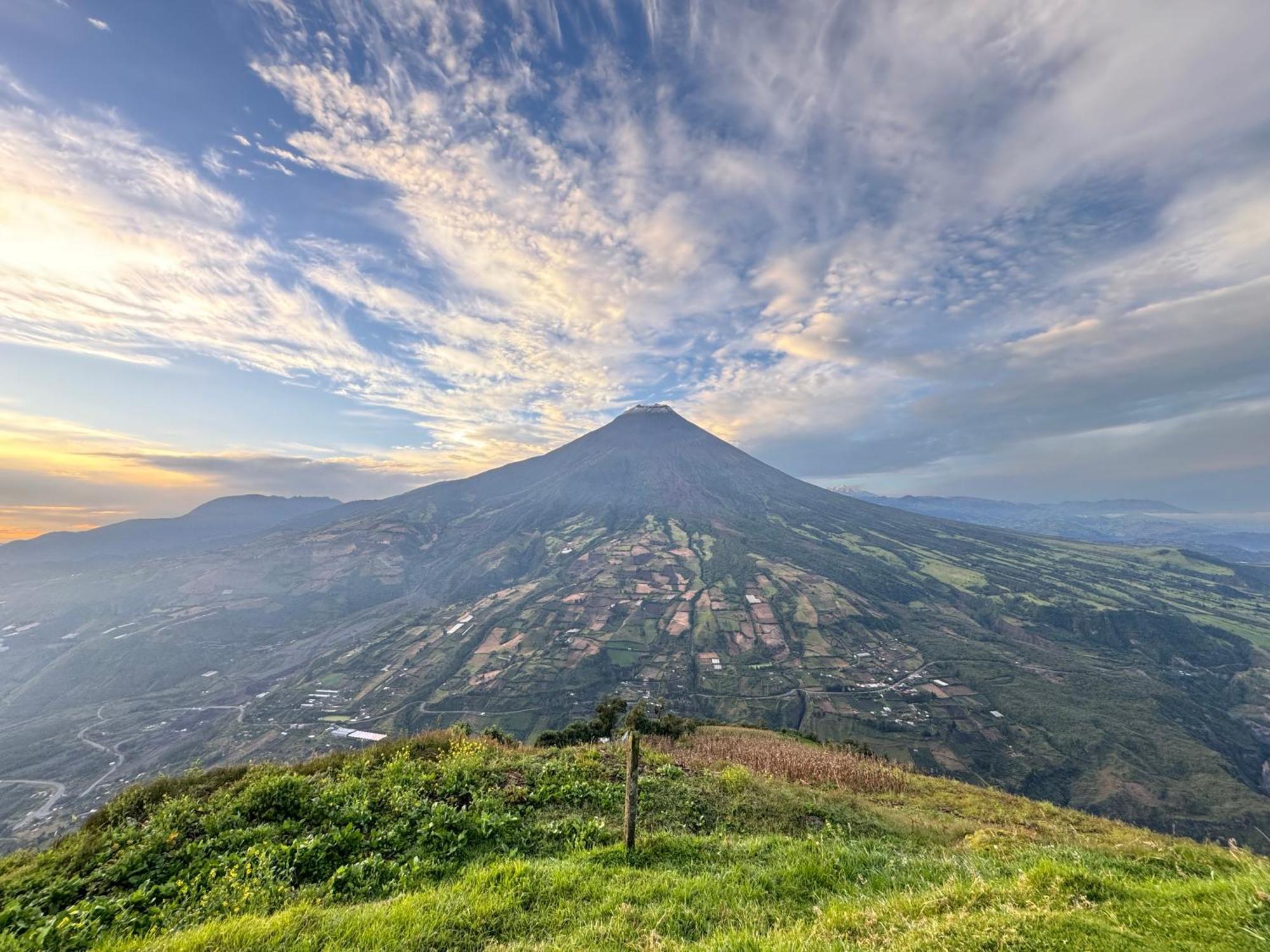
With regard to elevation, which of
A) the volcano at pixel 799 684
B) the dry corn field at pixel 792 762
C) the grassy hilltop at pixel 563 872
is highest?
the grassy hilltop at pixel 563 872

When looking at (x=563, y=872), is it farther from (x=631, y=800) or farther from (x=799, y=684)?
(x=799, y=684)

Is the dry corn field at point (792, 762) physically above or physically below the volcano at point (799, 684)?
above

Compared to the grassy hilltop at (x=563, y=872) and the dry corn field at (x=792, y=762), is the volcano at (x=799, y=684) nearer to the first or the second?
the dry corn field at (x=792, y=762)

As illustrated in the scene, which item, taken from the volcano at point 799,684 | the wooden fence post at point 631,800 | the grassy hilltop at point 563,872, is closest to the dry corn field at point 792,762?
the grassy hilltop at point 563,872

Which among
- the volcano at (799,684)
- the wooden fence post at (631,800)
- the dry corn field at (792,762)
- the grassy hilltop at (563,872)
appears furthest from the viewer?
the volcano at (799,684)

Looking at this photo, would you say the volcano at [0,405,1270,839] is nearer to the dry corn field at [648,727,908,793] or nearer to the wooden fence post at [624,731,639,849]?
the dry corn field at [648,727,908,793]

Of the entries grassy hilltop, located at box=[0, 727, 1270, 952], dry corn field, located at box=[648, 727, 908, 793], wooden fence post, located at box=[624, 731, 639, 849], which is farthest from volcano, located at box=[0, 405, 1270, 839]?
wooden fence post, located at box=[624, 731, 639, 849]
